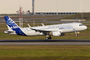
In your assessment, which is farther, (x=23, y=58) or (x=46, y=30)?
(x=46, y=30)
